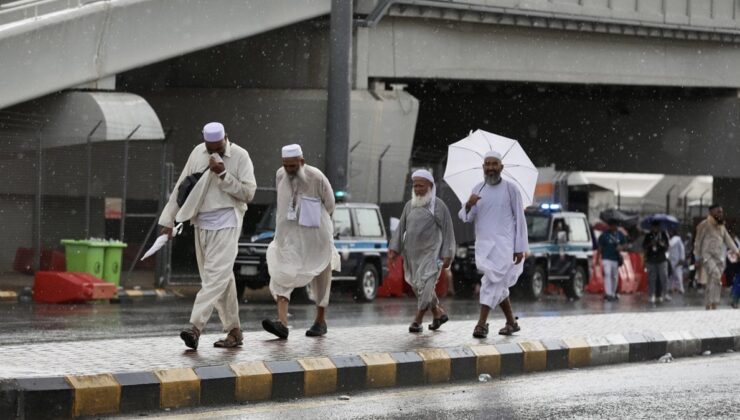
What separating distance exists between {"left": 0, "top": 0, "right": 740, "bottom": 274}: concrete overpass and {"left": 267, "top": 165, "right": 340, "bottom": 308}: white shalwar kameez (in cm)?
1267

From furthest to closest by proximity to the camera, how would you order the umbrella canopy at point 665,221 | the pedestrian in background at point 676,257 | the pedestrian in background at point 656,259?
the pedestrian in background at point 676,257
the umbrella canopy at point 665,221
the pedestrian in background at point 656,259

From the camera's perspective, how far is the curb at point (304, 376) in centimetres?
925

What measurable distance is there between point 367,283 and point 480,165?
1050 centimetres

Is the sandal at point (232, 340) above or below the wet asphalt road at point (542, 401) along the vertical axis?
above

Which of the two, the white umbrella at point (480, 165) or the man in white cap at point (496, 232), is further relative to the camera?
the white umbrella at point (480, 165)

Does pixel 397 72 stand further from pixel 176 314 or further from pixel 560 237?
pixel 176 314

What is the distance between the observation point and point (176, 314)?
67.1 ft

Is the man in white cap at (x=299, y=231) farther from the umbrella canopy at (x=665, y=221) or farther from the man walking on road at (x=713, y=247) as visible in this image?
the umbrella canopy at (x=665, y=221)

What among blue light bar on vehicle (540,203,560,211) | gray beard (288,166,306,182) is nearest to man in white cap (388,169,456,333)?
gray beard (288,166,306,182)

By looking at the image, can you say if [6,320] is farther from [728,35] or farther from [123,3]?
[728,35]

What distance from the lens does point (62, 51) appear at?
26547 millimetres

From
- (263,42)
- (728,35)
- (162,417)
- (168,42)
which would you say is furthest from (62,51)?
(728,35)

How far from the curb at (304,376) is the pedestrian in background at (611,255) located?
16.2m

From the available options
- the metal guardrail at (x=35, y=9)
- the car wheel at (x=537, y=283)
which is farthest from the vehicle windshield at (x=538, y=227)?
the metal guardrail at (x=35, y=9)
